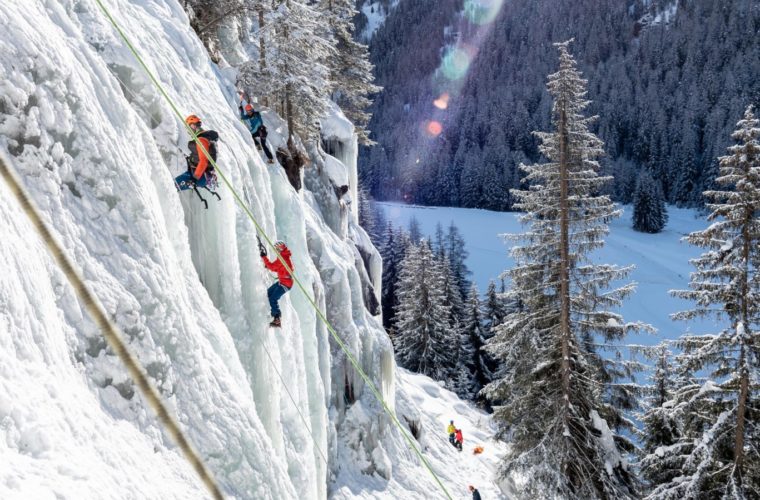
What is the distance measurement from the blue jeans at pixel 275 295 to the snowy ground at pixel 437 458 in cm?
718

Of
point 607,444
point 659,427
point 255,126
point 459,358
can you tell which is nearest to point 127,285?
point 255,126

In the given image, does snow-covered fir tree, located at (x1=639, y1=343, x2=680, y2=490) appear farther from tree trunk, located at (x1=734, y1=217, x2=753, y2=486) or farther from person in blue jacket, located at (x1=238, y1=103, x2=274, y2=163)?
person in blue jacket, located at (x1=238, y1=103, x2=274, y2=163)

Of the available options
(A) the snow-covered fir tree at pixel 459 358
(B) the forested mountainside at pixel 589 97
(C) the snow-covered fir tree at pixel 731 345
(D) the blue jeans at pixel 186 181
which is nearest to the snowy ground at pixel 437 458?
(C) the snow-covered fir tree at pixel 731 345

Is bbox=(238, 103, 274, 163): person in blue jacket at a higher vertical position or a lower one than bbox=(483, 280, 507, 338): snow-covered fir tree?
higher

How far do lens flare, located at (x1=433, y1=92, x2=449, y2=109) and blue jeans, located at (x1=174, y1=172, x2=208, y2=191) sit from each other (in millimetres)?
132141

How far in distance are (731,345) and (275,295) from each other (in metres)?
9.67

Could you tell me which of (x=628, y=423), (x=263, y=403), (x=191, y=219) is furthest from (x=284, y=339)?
(x=628, y=423)

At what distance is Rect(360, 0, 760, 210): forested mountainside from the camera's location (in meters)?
93.8

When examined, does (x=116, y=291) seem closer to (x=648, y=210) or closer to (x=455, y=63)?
(x=648, y=210)

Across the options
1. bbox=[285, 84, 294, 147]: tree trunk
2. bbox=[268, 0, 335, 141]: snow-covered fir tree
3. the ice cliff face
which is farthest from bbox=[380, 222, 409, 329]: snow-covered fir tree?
the ice cliff face

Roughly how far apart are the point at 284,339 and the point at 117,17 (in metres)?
4.96

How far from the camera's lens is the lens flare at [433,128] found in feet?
396

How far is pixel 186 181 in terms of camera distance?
646 centimetres

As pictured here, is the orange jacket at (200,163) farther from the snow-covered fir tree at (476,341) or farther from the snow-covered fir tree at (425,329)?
the snow-covered fir tree at (476,341)
